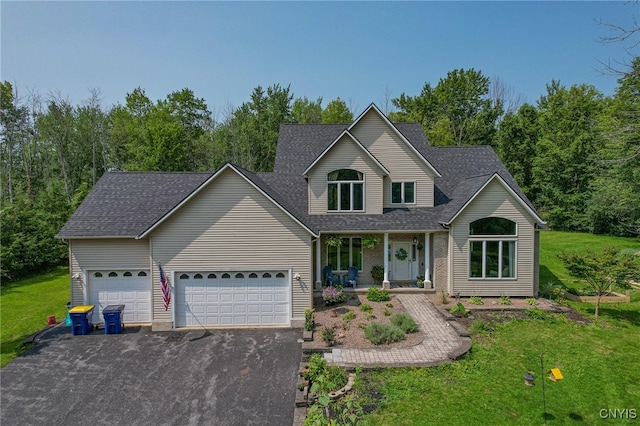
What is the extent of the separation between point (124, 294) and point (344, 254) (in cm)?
1026

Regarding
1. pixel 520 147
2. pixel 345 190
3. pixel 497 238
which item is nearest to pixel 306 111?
pixel 520 147

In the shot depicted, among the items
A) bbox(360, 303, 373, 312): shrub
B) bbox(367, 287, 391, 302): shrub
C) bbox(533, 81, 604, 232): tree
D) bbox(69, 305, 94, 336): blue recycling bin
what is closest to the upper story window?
bbox(367, 287, 391, 302): shrub

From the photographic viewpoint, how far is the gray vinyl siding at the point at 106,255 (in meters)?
13.2

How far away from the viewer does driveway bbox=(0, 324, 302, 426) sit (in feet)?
25.3

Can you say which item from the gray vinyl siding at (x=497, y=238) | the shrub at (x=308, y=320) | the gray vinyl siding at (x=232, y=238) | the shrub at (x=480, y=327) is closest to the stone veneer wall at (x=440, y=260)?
the gray vinyl siding at (x=497, y=238)

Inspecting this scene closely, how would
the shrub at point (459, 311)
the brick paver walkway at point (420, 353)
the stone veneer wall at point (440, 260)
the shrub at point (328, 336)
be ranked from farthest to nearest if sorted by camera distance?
the stone veneer wall at point (440, 260) → the shrub at point (459, 311) → the shrub at point (328, 336) → the brick paver walkway at point (420, 353)

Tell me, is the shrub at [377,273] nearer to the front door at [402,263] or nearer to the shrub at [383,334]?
the front door at [402,263]

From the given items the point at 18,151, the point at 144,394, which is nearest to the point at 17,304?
the point at 144,394

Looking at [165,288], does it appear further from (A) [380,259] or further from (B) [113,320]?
(A) [380,259]

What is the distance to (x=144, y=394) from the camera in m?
8.51

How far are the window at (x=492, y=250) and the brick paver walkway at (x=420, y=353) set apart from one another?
4578 millimetres

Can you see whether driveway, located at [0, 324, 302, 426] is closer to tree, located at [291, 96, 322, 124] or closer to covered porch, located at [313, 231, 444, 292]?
covered porch, located at [313, 231, 444, 292]

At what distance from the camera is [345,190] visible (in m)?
16.9

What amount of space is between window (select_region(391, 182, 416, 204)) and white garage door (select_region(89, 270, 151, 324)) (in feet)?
40.8
